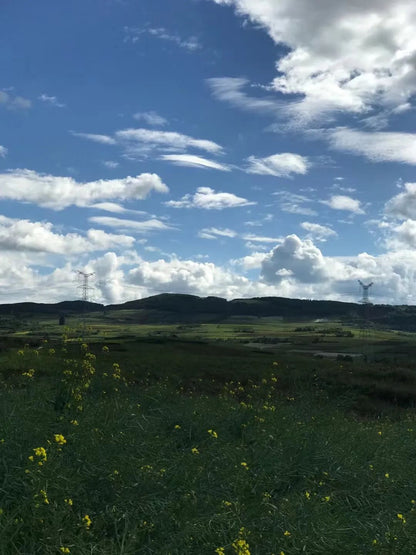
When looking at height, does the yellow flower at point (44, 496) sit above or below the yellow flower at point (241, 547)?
above

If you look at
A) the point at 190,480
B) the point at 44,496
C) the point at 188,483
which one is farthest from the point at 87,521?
the point at 190,480

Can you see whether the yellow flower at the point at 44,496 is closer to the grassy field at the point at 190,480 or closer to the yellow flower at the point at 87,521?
the grassy field at the point at 190,480

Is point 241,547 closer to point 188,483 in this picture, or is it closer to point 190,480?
point 188,483

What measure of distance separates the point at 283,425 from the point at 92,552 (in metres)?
6.60

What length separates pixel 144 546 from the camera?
533 centimetres

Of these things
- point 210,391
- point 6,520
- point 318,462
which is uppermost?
point 6,520

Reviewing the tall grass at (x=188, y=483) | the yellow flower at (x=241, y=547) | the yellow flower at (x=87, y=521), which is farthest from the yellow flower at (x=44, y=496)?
the yellow flower at (x=241, y=547)

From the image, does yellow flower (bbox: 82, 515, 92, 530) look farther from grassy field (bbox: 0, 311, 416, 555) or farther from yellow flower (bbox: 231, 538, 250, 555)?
yellow flower (bbox: 231, 538, 250, 555)

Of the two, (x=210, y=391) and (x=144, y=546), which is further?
(x=210, y=391)

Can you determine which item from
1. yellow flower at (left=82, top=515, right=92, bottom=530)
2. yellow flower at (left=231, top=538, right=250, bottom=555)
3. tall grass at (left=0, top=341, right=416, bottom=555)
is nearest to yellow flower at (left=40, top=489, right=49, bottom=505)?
tall grass at (left=0, top=341, right=416, bottom=555)

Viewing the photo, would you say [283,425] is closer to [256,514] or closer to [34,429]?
[256,514]

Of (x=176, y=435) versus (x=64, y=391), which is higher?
(x=64, y=391)

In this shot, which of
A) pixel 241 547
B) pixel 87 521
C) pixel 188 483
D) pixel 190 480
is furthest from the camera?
pixel 190 480

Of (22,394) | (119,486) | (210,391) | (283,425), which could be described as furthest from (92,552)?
(210,391)
